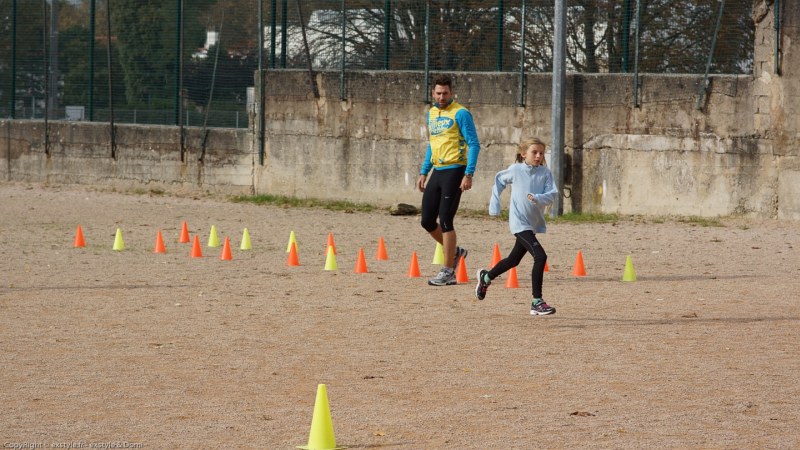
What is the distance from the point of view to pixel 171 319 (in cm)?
916

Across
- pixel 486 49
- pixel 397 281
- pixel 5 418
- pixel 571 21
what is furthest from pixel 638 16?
pixel 5 418

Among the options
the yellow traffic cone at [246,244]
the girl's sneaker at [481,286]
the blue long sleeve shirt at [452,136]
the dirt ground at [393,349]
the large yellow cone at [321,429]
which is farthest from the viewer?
the yellow traffic cone at [246,244]

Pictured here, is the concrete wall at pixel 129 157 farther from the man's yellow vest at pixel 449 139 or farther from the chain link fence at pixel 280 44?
the man's yellow vest at pixel 449 139

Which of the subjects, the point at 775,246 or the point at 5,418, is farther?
the point at 775,246

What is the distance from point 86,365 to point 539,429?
290cm

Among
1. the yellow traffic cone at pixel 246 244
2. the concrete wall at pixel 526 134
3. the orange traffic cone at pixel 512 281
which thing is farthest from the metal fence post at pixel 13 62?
the orange traffic cone at pixel 512 281

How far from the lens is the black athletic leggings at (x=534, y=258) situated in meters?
9.41

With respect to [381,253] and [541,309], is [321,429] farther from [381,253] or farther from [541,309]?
[381,253]

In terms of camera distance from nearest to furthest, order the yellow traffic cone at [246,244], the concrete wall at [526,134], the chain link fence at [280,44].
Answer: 1. the yellow traffic cone at [246,244]
2. the concrete wall at [526,134]
3. the chain link fence at [280,44]

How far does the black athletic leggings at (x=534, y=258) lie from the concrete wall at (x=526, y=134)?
7992 mm

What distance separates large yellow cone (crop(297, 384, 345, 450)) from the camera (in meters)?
5.38

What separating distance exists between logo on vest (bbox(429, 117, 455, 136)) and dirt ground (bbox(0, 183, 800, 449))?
138 cm

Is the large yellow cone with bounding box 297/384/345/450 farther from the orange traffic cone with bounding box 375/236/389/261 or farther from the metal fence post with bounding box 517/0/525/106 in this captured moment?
the metal fence post with bounding box 517/0/525/106

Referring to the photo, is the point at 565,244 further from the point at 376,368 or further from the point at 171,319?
the point at 376,368
